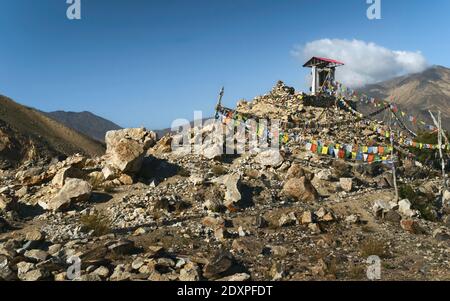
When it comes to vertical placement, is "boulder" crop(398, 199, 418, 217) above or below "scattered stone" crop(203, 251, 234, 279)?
above

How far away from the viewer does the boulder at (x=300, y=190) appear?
16.9 m

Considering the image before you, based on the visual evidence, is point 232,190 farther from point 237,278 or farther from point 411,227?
point 411,227

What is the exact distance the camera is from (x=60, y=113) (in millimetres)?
196375

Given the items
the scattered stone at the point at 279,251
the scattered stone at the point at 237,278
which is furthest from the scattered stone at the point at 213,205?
the scattered stone at the point at 237,278

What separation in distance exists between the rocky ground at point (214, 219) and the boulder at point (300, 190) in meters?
0.04

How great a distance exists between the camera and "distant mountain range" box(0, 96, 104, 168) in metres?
52.5

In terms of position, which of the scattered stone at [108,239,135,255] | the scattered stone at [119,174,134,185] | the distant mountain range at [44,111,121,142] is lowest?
the scattered stone at [108,239,135,255]

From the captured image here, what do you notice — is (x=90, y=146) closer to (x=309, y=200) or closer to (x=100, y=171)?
(x=100, y=171)

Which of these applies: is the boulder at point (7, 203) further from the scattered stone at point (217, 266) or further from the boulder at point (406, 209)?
the boulder at point (406, 209)

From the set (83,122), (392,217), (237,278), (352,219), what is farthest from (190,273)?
(83,122)

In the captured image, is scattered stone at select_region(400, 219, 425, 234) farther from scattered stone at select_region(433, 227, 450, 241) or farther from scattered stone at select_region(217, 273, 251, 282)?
scattered stone at select_region(217, 273, 251, 282)

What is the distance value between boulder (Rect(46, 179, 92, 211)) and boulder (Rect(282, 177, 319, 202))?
783cm

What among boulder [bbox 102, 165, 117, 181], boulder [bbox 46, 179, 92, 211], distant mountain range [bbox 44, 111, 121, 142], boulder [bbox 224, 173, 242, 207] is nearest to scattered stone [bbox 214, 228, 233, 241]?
boulder [bbox 224, 173, 242, 207]

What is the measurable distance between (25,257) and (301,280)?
715cm
